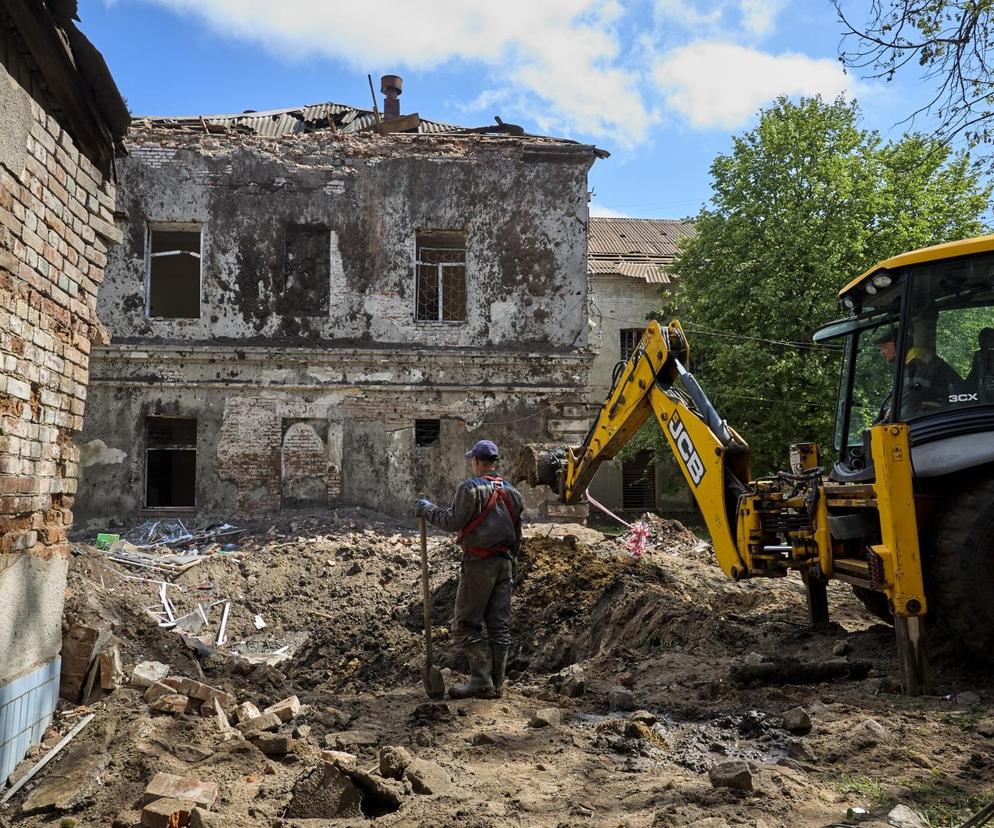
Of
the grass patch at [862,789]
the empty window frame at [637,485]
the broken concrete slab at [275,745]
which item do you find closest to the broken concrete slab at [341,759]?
the broken concrete slab at [275,745]

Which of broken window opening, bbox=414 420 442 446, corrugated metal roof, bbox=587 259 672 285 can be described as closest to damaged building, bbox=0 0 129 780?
broken window opening, bbox=414 420 442 446

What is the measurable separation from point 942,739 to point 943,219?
18.4m

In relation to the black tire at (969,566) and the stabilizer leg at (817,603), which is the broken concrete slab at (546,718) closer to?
the black tire at (969,566)

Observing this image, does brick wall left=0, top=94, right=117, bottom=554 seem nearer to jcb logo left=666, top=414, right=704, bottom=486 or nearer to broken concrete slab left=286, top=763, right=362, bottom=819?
broken concrete slab left=286, top=763, right=362, bottom=819

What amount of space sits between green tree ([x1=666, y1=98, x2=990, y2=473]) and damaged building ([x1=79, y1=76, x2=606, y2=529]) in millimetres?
5348

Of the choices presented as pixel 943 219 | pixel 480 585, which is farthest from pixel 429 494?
pixel 943 219

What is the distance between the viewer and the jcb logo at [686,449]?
6836mm

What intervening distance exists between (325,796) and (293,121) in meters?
16.7

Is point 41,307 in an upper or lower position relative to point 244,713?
upper

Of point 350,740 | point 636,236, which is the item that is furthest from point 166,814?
point 636,236

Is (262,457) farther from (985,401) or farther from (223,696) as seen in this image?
(985,401)

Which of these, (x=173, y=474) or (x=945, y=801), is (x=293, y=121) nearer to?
(x=173, y=474)

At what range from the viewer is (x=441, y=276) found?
53.6 feet

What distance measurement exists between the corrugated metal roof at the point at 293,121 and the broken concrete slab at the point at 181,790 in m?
14.3
